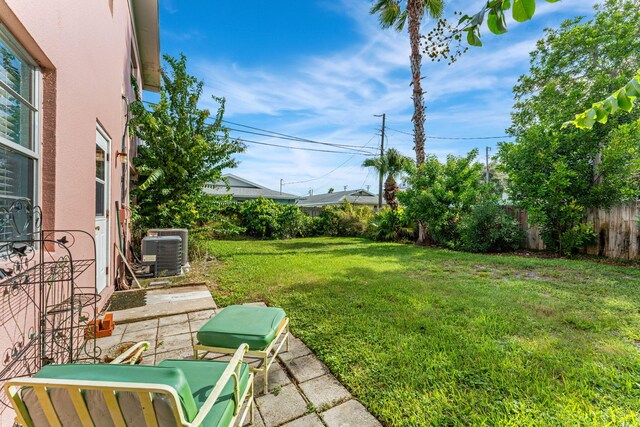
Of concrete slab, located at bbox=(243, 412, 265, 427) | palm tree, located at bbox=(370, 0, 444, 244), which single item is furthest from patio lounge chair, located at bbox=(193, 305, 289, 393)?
palm tree, located at bbox=(370, 0, 444, 244)

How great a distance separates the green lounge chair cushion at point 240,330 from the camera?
2.38m

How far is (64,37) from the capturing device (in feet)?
8.49

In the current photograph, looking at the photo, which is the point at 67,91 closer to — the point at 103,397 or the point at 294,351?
the point at 103,397

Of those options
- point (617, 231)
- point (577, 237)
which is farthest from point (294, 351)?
point (617, 231)

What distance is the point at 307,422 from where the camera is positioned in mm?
2031

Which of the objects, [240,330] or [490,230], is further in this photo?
[490,230]

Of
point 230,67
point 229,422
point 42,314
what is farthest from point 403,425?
point 230,67

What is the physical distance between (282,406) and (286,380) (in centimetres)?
35

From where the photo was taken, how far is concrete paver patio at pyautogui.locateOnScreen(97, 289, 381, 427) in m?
2.08

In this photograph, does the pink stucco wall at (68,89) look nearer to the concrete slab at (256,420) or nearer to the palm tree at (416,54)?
the concrete slab at (256,420)

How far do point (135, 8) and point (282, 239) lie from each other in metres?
10.3

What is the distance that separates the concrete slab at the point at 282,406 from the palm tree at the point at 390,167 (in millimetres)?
13005

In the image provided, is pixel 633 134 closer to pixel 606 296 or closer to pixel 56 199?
pixel 606 296

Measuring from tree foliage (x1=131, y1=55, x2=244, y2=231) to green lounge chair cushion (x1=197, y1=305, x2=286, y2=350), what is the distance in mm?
5988
